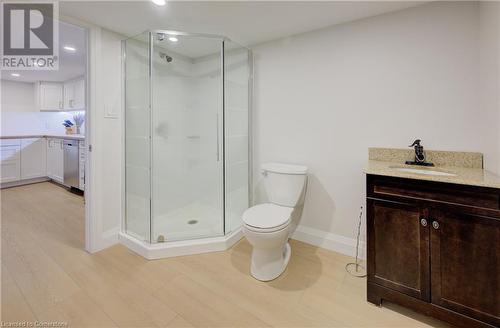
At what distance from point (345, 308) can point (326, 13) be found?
2.25 meters

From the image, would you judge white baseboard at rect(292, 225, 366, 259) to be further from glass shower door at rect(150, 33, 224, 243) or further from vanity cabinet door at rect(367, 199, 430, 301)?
glass shower door at rect(150, 33, 224, 243)

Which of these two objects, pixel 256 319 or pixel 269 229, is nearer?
pixel 256 319

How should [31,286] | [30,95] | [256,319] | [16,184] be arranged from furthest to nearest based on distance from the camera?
[30,95] → [16,184] → [31,286] → [256,319]

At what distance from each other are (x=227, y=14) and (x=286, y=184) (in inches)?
62.0

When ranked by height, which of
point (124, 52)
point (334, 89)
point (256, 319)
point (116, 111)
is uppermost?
point (124, 52)

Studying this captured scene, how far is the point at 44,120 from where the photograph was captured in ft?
16.8

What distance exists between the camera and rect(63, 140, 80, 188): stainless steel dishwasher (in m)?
3.96

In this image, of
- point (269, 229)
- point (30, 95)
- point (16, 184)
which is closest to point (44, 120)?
point (30, 95)

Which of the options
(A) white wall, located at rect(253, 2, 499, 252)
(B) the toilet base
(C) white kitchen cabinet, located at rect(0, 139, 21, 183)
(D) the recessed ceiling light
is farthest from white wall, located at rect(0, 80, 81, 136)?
(B) the toilet base

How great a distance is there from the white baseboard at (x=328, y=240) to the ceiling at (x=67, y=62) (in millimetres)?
2716

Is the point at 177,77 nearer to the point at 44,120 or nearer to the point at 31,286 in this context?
the point at 31,286

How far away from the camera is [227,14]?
75.3 inches

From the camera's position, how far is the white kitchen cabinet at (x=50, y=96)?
4.70 meters

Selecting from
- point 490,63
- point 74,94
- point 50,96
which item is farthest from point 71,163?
point 490,63
